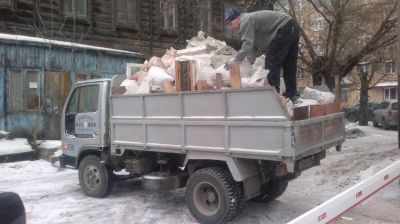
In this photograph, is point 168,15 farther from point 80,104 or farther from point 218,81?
point 218,81

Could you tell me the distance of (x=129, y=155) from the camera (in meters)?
7.27

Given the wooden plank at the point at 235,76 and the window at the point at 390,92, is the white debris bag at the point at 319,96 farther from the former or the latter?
the window at the point at 390,92

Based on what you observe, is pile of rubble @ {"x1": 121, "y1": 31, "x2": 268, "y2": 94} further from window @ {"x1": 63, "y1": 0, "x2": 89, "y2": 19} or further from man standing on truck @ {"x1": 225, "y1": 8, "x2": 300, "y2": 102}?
window @ {"x1": 63, "y1": 0, "x2": 89, "y2": 19}

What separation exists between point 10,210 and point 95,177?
4836mm

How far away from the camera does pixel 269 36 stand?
21.7ft

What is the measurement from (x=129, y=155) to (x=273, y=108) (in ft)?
9.57

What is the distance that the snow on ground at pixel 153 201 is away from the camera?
252 inches

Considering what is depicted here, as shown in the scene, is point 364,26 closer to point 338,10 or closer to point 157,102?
point 338,10

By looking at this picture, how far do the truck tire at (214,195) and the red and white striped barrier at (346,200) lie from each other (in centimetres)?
156

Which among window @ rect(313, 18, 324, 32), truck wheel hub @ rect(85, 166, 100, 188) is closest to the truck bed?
truck wheel hub @ rect(85, 166, 100, 188)

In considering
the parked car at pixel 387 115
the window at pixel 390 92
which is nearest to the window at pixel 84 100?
the parked car at pixel 387 115

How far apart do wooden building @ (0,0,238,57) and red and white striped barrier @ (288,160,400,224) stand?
12579 mm

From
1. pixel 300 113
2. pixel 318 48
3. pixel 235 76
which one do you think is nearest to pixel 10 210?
pixel 235 76

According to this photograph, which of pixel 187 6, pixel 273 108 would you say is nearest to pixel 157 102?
pixel 273 108
